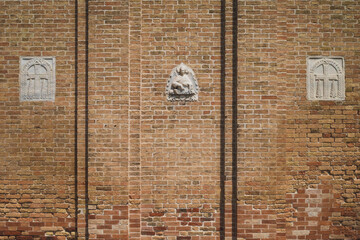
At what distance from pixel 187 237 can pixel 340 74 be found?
3.59m

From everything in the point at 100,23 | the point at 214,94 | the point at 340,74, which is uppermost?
the point at 100,23

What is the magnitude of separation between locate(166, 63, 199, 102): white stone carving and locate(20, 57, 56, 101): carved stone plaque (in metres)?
1.94

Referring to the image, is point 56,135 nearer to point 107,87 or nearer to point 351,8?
point 107,87

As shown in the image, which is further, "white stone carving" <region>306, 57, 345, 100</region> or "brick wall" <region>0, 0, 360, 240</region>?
"white stone carving" <region>306, 57, 345, 100</region>

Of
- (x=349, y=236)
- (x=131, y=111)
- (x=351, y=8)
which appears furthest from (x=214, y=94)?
(x=349, y=236)

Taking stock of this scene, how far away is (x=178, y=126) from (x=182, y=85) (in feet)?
2.17

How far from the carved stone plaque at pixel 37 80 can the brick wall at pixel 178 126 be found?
116mm

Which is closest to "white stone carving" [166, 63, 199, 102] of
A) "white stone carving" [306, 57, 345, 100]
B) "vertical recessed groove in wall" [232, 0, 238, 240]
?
"vertical recessed groove in wall" [232, 0, 238, 240]

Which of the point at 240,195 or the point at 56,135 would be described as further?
the point at 56,135

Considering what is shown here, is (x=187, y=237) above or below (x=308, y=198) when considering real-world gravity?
below

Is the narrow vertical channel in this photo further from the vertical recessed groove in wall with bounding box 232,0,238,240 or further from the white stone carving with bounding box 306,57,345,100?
the white stone carving with bounding box 306,57,345,100

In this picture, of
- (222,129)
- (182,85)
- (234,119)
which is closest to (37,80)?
(182,85)

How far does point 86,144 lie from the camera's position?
4441mm

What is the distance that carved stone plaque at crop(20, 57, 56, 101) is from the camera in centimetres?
455
